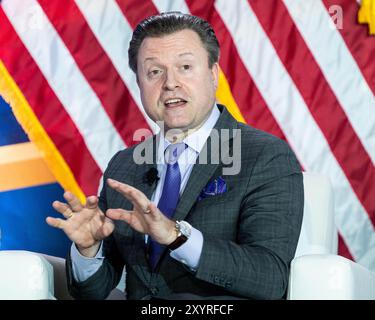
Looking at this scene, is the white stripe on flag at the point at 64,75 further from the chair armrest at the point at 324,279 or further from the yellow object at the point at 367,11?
the chair armrest at the point at 324,279

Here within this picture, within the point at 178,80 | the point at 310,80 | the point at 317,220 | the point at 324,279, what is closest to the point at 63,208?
the point at 178,80

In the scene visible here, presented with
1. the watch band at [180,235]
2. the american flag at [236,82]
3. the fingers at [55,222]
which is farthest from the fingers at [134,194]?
the american flag at [236,82]

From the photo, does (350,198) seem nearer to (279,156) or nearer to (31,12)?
(279,156)

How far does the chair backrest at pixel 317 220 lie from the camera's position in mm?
2242

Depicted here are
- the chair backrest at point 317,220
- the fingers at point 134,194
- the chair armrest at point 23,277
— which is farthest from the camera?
the chair backrest at point 317,220

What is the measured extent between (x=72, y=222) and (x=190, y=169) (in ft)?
1.28

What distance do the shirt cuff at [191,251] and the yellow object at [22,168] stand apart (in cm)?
134

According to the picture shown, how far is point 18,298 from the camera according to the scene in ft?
6.30

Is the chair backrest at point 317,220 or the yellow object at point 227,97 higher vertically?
the yellow object at point 227,97

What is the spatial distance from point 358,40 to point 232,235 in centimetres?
126

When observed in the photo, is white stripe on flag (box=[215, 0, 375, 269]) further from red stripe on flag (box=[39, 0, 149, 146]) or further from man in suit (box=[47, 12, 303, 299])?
man in suit (box=[47, 12, 303, 299])

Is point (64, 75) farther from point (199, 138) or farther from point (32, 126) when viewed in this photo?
point (199, 138)

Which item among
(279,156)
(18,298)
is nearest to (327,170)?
(279,156)

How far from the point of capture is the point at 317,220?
7.44ft
